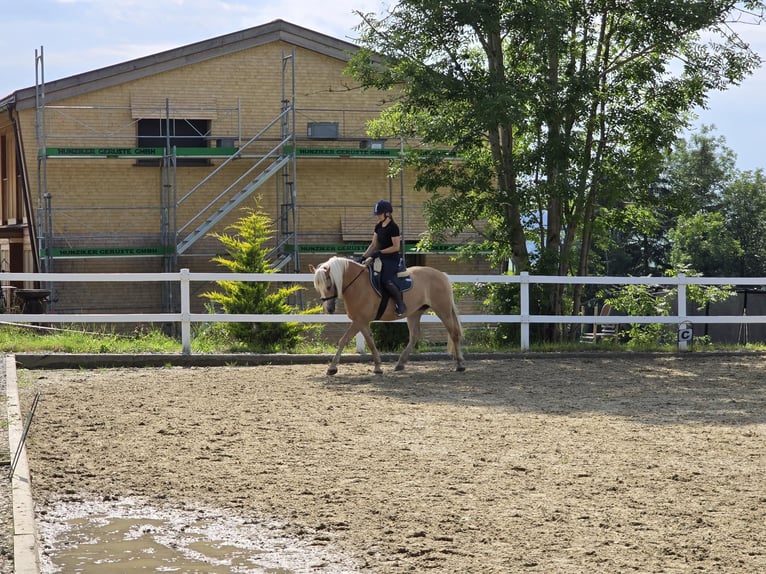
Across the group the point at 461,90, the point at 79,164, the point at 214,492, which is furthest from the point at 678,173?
the point at 214,492

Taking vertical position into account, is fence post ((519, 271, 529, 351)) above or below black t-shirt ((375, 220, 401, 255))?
below

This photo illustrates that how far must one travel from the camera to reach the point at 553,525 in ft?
21.4

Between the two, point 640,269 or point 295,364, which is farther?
point 640,269

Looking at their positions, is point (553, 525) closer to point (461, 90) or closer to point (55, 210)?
point (461, 90)

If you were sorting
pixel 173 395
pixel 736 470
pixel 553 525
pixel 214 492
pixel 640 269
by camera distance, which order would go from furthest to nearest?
pixel 640 269, pixel 173 395, pixel 736 470, pixel 214 492, pixel 553 525

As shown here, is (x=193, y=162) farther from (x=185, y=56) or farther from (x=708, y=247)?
(x=708, y=247)

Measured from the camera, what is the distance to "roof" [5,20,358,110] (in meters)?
28.7

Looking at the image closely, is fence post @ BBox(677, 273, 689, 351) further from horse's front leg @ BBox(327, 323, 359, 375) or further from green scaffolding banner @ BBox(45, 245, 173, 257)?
green scaffolding banner @ BBox(45, 245, 173, 257)

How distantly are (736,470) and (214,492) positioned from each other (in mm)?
3808

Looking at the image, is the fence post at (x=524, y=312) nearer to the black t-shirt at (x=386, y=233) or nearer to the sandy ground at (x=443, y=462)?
the sandy ground at (x=443, y=462)

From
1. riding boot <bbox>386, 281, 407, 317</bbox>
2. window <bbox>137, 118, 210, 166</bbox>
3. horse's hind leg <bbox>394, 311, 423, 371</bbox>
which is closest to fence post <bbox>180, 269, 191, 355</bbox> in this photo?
horse's hind leg <bbox>394, 311, 423, 371</bbox>

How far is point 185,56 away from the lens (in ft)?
97.1

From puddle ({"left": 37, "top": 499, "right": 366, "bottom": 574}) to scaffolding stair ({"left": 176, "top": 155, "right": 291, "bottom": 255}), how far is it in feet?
72.2

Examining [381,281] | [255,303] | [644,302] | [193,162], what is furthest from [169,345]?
[193,162]
